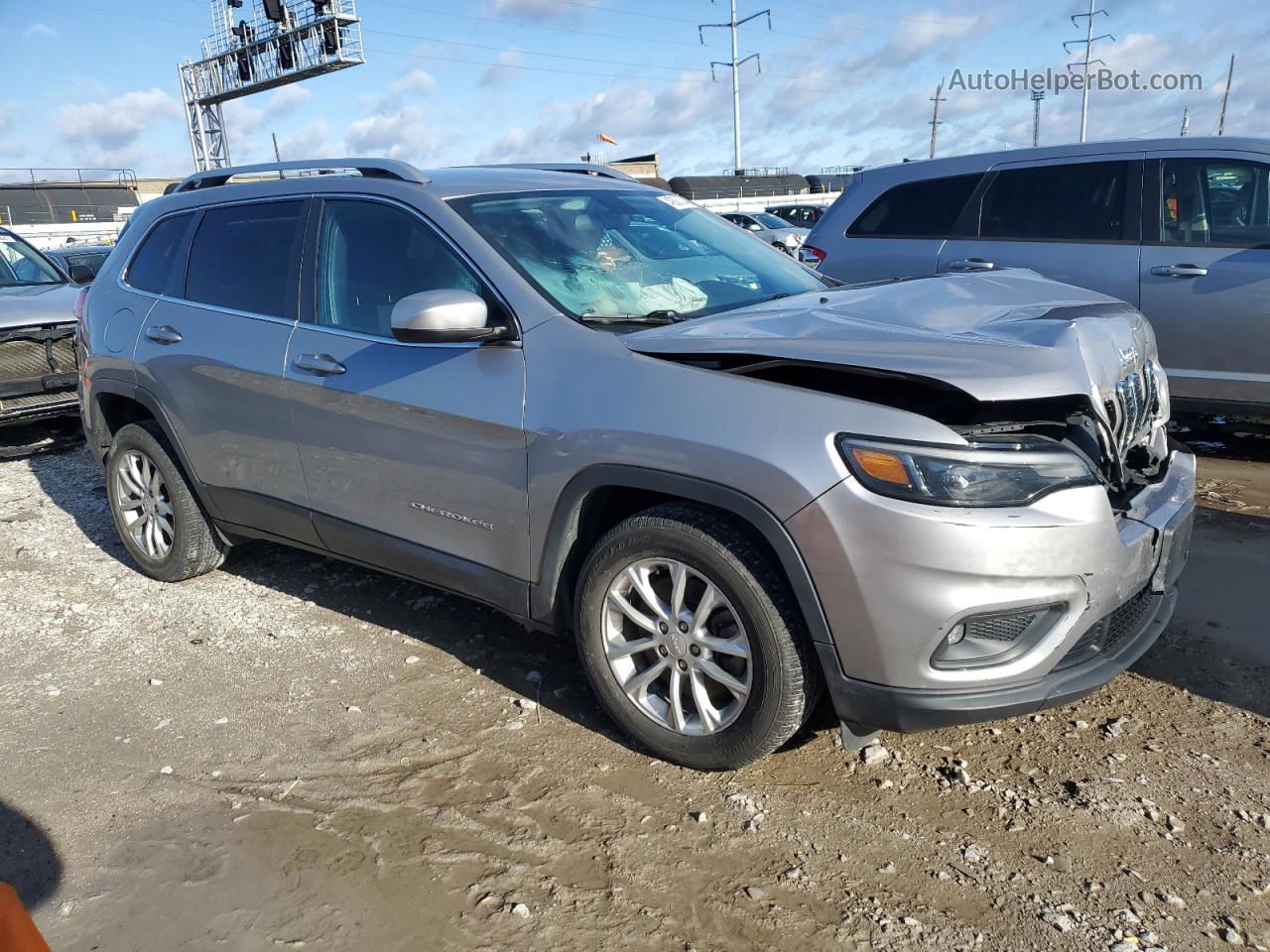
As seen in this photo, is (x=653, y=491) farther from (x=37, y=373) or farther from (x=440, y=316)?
(x=37, y=373)

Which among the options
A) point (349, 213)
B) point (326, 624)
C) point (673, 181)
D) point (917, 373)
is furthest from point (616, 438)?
point (673, 181)

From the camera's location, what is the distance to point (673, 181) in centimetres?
4203

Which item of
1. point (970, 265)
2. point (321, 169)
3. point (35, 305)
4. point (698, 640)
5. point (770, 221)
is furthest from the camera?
point (770, 221)

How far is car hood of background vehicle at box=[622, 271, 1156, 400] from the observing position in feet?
8.66

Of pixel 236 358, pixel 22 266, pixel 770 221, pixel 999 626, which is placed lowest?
pixel 770 221

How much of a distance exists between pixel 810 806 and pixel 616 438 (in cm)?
121

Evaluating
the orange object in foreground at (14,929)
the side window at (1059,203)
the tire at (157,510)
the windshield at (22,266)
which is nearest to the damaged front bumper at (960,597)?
the orange object in foreground at (14,929)

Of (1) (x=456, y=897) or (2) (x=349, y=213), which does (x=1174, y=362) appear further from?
(1) (x=456, y=897)

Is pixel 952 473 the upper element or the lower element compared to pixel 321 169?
lower

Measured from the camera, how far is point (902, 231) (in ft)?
22.4

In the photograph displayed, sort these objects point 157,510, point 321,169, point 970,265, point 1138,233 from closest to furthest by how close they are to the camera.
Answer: point 321,169, point 157,510, point 1138,233, point 970,265

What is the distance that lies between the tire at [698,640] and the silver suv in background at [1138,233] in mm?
4003

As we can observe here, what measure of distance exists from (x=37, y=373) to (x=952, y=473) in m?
7.38

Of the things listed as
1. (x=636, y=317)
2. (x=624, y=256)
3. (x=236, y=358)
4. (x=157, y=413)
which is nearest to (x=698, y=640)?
(x=636, y=317)
